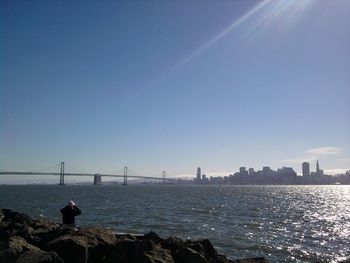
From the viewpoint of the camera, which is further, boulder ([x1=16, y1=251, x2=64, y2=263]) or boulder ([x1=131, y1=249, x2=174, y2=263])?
boulder ([x1=131, y1=249, x2=174, y2=263])

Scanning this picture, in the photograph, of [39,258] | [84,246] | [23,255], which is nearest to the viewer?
[39,258]

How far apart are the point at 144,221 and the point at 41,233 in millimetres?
15357

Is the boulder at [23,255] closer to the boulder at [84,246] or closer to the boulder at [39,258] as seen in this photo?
the boulder at [39,258]

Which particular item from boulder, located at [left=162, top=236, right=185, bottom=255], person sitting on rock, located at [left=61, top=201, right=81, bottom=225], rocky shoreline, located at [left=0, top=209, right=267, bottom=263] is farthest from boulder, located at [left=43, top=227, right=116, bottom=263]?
person sitting on rock, located at [left=61, top=201, right=81, bottom=225]

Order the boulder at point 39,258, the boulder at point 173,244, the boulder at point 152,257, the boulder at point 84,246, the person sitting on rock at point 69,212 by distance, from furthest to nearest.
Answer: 1. the person sitting on rock at point 69,212
2. the boulder at point 173,244
3. the boulder at point 84,246
4. the boulder at point 152,257
5. the boulder at point 39,258

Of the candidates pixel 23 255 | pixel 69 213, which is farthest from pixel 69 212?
pixel 23 255

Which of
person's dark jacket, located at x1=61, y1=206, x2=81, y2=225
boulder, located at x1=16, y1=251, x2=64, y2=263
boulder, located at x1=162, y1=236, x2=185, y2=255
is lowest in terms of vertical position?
boulder, located at x1=162, y1=236, x2=185, y2=255

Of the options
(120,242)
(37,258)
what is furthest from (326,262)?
(37,258)

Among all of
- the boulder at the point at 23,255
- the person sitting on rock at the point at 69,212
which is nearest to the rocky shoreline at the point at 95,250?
the boulder at the point at 23,255

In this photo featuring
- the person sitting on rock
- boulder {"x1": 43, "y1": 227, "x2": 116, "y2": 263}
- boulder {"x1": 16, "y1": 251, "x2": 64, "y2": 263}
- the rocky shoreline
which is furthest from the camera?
the person sitting on rock

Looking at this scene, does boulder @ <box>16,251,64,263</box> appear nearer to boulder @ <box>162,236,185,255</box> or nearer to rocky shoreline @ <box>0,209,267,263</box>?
rocky shoreline @ <box>0,209,267,263</box>

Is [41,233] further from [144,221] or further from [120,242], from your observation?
[144,221]

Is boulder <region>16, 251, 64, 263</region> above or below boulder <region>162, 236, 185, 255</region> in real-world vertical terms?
above

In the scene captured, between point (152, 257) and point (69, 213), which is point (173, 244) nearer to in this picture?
point (152, 257)
